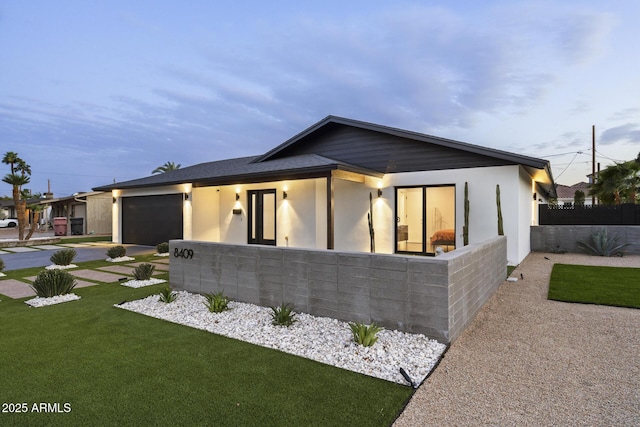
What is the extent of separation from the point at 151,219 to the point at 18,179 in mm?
6272

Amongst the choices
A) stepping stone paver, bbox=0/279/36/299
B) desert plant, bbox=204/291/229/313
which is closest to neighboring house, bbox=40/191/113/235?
stepping stone paver, bbox=0/279/36/299

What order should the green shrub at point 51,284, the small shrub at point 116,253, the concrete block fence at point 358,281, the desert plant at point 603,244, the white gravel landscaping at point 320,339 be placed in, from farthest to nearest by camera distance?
the desert plant at point 603,244
the small shrub at point 116,253
the green shrub at point 51,284
the concrete block fence at point 358,281
the white gravel landscaping at point 320,339

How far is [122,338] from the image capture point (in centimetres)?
408

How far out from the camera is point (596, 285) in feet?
22.1

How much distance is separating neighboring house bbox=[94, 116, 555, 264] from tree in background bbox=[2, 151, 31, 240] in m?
6.99

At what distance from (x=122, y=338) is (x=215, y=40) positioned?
17.8 m

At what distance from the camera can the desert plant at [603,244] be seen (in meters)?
11.1

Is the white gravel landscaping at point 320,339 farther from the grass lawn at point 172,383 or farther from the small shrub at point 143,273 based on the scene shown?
the small shrub at point 143,273

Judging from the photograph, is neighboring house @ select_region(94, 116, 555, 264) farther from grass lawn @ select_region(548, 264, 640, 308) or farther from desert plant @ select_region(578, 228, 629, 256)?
desert plant @ select_region(578, 228, 629, 256)

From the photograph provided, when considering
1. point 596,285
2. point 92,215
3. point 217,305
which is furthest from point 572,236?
point 92,215

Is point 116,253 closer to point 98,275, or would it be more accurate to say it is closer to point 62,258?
point 62,258

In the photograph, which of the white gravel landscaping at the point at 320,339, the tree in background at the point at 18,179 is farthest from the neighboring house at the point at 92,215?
the white gravel landscaping at the point at 320,339

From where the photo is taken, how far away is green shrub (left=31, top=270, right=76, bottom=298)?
595 cm

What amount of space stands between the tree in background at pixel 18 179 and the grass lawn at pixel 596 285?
20.8m
